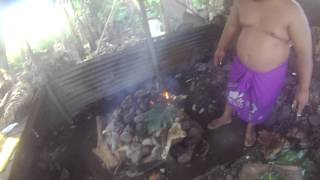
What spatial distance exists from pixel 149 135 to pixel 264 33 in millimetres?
2280

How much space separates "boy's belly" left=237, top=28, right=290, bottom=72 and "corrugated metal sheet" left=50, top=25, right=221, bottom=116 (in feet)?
8.76

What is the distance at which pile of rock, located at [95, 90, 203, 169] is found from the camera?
188 inches

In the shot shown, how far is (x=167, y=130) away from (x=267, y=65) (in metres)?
1.76

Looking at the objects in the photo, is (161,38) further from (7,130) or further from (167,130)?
(7,130)

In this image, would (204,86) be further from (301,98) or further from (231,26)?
(301,98)

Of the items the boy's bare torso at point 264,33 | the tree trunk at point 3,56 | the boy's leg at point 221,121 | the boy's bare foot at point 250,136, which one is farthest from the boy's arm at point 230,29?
the tree trunk at point 3,56

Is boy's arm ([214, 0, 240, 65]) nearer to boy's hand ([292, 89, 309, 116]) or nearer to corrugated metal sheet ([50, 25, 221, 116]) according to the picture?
boy's hand ([292, 89, 309, 116])

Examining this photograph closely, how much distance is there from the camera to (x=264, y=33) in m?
3.66

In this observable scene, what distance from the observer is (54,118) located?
19.0 ft

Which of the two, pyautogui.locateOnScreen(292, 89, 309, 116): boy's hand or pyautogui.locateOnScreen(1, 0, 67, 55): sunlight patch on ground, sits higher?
pyautogui.locateOnScreen(1, 0, 67, 55): sunlight patch on ground

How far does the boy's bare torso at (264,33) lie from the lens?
345 centimetres

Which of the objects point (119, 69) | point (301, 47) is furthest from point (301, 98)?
point (119, 69)

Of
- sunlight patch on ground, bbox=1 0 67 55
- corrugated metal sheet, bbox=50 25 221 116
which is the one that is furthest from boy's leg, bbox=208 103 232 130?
sunlight patch on ground, bbox=1 0 67 55

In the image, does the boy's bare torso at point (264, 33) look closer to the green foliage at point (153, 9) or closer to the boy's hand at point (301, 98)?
the boy's hand at point (301, 98)
